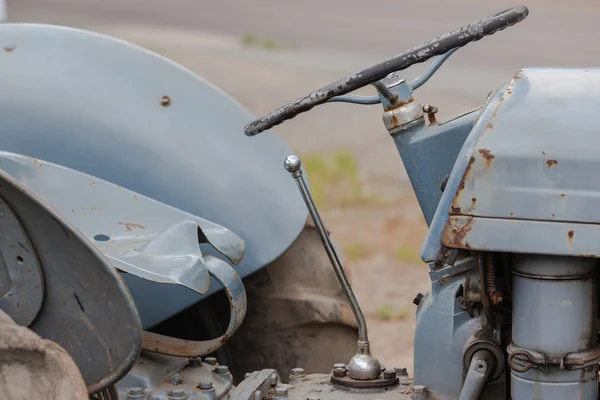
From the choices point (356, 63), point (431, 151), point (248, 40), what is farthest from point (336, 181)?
point (248, 40)

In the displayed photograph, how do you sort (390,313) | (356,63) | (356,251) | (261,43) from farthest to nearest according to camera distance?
(261,43) < (356,63) < (356,251) < (390,313)

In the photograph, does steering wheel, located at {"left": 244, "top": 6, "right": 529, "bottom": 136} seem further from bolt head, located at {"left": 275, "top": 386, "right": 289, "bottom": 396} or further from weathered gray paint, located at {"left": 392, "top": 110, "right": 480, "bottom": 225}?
bolt head, located at {"left": 275, "top": 386, "right": 289, "bottom": 396}

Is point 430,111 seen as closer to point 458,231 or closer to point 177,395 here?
point 458,231

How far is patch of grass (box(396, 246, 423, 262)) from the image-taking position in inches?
186

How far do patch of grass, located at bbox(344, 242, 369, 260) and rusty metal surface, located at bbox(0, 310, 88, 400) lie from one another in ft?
10.6

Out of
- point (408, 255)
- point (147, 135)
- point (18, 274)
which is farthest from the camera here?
point (408, 255)

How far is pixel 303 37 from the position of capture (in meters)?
10.9

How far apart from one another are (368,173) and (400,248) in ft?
4.56

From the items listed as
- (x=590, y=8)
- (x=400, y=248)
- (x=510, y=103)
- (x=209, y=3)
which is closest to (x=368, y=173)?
(x=400, y=248)

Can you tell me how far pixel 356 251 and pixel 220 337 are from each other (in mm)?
2789

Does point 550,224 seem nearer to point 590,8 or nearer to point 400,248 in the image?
point 400,248

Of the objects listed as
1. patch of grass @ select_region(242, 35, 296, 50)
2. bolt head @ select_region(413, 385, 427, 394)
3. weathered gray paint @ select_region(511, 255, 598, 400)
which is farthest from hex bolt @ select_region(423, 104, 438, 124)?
patch of grass @ select_region(242, 35, 296, 50)

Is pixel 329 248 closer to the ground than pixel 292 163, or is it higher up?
closer to the ground

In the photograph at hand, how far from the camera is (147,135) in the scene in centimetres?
227
